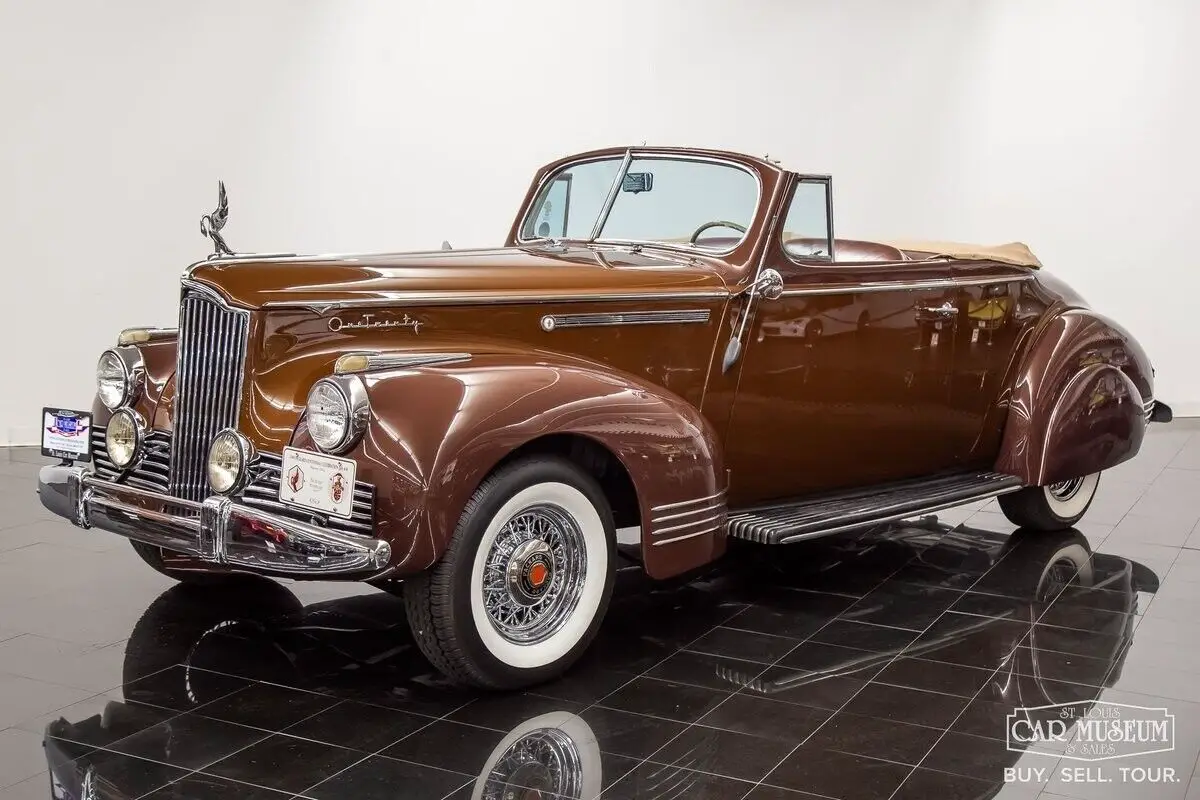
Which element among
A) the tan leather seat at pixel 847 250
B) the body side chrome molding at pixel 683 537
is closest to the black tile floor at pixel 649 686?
the body side chrome molding at pixel 683 537

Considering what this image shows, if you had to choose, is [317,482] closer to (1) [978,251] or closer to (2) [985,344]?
(2) [985,344]

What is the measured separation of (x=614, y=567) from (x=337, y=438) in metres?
1.10

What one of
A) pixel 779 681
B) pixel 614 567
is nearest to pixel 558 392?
pixel 614 567

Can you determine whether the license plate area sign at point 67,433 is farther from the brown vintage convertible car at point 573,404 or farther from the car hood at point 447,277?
the car hood at point 447,277

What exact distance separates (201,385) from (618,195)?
2.03 m

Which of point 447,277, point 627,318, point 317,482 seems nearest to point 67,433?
point 317,482

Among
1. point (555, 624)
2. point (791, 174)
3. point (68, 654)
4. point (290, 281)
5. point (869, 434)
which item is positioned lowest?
point (68, 654)

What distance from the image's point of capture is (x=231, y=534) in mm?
3621

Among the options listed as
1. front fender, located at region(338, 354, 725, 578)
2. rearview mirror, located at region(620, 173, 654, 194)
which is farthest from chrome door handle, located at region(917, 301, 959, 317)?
front fender, located at region(338, 354, 725, 578)

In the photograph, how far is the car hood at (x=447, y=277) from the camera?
12.8 feet

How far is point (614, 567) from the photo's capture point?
4.14 metres

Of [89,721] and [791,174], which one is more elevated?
[791,174]

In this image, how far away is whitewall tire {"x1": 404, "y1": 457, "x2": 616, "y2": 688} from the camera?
12.1 feet

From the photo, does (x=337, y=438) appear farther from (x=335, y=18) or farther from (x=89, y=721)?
(x=335, y=18)
